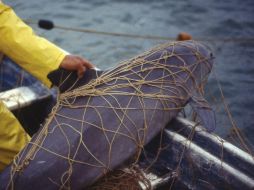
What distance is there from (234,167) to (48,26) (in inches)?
164

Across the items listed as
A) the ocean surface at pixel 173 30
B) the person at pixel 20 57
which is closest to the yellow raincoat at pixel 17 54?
the person at pixel 20 57

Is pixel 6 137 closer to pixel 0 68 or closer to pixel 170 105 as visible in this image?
pixel 170 105

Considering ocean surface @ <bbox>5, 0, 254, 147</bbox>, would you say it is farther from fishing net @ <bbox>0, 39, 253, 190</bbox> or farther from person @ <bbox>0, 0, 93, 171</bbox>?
person @ <bbox>0, 0, 93, 171</bbox>

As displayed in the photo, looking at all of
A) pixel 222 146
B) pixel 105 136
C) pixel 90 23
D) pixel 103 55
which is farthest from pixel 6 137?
pixel 90 23

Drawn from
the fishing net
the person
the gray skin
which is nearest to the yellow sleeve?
the person

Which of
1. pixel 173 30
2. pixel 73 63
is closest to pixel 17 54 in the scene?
pixel 73 63

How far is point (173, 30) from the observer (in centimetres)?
855

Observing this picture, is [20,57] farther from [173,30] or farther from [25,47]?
[173,30]

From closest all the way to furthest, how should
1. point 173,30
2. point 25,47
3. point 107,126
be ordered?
1. point 107,126
2. point 25,47
3. point 173,30

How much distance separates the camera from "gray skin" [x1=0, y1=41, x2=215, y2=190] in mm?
3066

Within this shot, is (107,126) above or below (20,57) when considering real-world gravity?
below

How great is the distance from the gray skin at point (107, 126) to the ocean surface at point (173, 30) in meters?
2.50

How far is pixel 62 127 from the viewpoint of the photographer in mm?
3307

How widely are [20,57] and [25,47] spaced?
14cm
